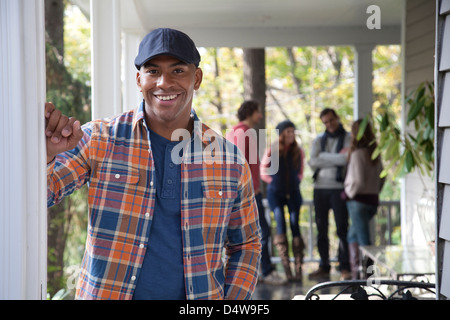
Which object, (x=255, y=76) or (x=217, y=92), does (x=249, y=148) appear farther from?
(x=217, y=92)

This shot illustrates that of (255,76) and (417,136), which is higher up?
(255,76)

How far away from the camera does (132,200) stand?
1.37 m

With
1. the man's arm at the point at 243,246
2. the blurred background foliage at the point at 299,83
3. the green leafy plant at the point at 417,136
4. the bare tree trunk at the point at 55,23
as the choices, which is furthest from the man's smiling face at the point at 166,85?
the blurred background foliage at the point at 299,83

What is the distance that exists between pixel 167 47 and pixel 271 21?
3.85 meters

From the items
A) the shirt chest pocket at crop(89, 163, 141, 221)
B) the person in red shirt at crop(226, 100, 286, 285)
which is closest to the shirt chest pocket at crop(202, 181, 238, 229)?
the shirt chest pocket at crop(89, 163, 141, 221)

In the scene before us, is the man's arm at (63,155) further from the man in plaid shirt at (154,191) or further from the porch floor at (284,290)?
the porch floor at (284,290)

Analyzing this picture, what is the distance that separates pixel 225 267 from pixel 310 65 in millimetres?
11188

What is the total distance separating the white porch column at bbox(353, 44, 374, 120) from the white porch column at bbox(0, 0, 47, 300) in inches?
193

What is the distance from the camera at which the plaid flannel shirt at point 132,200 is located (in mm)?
1346

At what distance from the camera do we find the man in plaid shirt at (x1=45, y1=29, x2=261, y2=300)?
1.35 meters

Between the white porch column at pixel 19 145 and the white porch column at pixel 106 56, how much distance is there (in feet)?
5.52

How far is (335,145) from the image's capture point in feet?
16.3

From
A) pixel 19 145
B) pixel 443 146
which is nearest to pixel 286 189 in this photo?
pixel 443 146

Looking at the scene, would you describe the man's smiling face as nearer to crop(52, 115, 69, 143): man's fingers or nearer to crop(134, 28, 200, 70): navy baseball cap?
crop(134, 28, 200, 70): navy baseball cap
